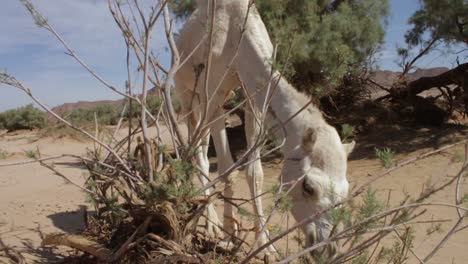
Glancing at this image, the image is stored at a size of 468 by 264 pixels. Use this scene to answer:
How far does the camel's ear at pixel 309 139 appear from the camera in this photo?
3.18m

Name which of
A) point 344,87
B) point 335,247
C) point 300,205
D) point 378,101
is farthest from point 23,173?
point 378,101

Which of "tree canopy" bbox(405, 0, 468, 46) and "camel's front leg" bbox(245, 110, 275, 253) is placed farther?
"tree canopy" bbox(405, 0, 468, 46)

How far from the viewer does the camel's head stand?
2889 mm

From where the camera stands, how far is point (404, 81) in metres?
12.1

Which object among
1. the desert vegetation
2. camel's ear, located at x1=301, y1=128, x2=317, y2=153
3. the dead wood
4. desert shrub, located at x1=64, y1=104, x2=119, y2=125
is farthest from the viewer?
desert shrub, located at x1=64, y1=104, x2=119, y2=125

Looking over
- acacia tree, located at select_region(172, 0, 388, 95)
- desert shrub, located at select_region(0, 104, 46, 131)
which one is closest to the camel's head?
acacia tree, located at select_region(172, 0, 388, 95)

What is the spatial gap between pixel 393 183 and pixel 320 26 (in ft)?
12.4

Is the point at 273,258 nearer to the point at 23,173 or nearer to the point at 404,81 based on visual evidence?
the point at 23,173

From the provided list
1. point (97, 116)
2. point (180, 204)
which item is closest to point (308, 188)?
point (180, 204)

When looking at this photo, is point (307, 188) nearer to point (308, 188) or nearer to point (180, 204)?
point (308, 188)

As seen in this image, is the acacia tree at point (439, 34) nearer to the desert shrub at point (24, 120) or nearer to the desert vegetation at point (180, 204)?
the desert vegetation at point (180, 204)

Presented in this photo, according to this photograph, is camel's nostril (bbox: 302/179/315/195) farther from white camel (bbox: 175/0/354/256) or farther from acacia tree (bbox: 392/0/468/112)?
acacia tree (bbox: 392/0/468/112)

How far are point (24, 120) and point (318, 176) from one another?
20573 mm

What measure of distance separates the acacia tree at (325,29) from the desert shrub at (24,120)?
12.6 meters
